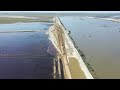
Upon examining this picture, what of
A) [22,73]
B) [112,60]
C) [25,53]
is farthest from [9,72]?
[112,60]

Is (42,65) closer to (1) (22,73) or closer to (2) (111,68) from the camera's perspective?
(1) (22,73)

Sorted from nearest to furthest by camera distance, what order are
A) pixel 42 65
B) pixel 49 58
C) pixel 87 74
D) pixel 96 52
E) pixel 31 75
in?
pixel 87 74, pixel 31 75, pixel 42 65, pixel 49 58, pixel 96 52

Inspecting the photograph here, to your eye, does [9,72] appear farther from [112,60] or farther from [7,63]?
[112,60]
